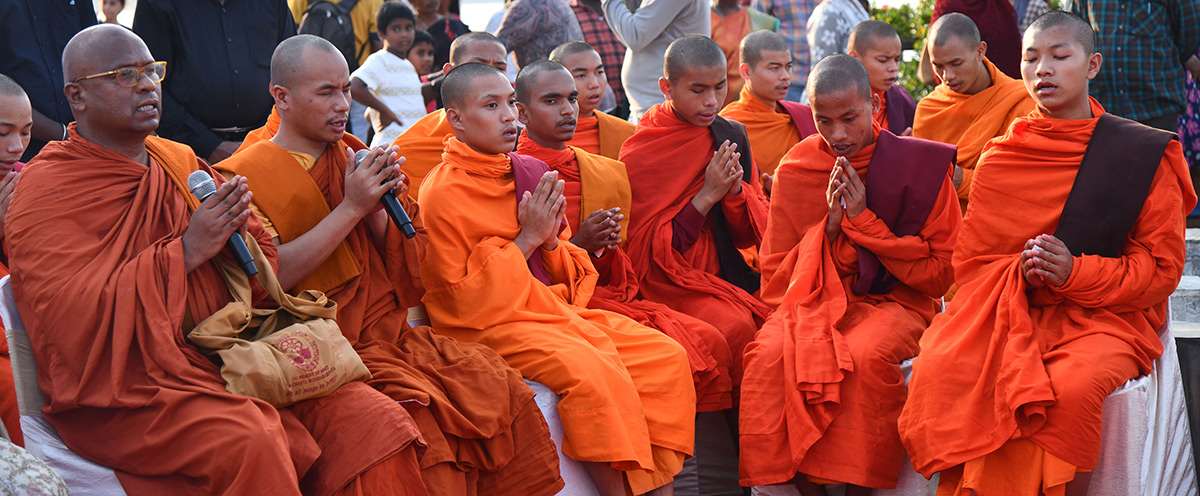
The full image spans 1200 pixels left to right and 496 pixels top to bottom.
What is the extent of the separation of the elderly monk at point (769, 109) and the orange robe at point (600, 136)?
692 millimetres

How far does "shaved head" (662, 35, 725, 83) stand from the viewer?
569 centimetres

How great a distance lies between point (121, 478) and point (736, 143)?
10.9ft

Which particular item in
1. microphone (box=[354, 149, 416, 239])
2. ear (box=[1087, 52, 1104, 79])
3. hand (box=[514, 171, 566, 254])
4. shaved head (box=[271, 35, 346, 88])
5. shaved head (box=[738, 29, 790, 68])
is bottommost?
hand (box=[514, 171, 566, 254])

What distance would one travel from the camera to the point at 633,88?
7855mm

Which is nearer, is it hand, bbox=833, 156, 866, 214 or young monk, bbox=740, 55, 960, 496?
young monk, bbox=740, 55, 960, 496

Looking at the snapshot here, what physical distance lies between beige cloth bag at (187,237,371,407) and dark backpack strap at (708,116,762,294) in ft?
7.46

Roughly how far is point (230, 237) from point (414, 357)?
851 millimetres

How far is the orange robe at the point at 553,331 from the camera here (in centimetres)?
438

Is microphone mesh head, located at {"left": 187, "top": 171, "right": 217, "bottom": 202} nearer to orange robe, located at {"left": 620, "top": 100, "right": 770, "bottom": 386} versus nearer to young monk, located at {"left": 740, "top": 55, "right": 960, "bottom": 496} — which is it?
young monk, located at {"left": 740, "top": 55, "right": 960, "bottom": 496}

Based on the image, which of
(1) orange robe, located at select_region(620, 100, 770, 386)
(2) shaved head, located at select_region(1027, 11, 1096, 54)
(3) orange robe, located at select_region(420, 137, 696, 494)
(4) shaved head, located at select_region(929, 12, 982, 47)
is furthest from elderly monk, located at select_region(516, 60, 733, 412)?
(4) shaved head, located at select_region(929, 12, 982, 47)

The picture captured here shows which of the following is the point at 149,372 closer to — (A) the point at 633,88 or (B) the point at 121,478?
(B) the point at 121,478

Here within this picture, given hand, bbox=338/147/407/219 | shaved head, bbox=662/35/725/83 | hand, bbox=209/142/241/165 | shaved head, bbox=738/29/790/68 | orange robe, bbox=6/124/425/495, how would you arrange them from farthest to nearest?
shaved head, bbox=738/29/790/68 < hand, bbox=209/142/241/165 < shaved head, bbox=662/35/725/83 < hand, bbox=338/147/407/219 < orange robe, bbox=6/124/425/495

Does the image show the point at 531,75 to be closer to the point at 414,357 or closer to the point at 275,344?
the point at 414,357

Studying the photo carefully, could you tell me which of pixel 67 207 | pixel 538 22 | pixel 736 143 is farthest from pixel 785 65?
pixel 67 207
